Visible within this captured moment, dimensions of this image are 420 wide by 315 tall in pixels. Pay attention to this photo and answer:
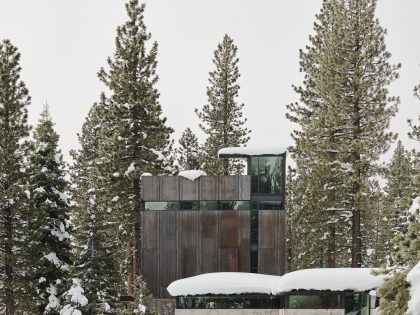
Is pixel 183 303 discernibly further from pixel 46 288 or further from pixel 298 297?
pixel 46 288

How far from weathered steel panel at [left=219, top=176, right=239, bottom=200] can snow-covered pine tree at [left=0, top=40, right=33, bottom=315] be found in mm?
10199

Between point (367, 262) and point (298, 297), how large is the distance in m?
32.4

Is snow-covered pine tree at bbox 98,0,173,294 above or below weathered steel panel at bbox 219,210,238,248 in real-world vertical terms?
above

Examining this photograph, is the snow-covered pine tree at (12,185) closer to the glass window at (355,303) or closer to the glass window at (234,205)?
the glass window at (234,205)

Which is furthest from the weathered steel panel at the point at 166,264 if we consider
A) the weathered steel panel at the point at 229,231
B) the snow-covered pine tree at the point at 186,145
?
the snow-covered pine tree at the point at 186,145

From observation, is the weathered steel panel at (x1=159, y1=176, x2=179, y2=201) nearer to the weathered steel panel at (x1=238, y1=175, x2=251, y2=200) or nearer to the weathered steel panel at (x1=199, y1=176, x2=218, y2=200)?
the weathered steel panel at (x1=199, y1=176, x2=218, y2=200)

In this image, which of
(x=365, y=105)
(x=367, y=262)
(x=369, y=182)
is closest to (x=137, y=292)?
(x=369, y=182)

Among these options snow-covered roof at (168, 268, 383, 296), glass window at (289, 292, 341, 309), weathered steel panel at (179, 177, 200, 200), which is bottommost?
glass window at (289, 292, 341, 309)

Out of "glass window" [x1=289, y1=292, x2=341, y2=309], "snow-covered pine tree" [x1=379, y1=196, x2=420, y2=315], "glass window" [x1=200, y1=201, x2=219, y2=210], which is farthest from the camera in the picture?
"glass window" [x1=200, y1=201, x2=219, y2=210]

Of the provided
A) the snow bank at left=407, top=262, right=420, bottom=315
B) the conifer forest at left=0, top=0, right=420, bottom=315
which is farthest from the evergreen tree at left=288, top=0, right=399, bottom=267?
the snow bank at left=407, top=262, right=420, bottom=315

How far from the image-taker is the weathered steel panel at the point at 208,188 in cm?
2597

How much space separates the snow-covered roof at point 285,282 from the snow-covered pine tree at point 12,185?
9481mm

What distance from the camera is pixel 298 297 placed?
20.4m

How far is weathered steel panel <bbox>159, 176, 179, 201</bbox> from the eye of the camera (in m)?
26.2
